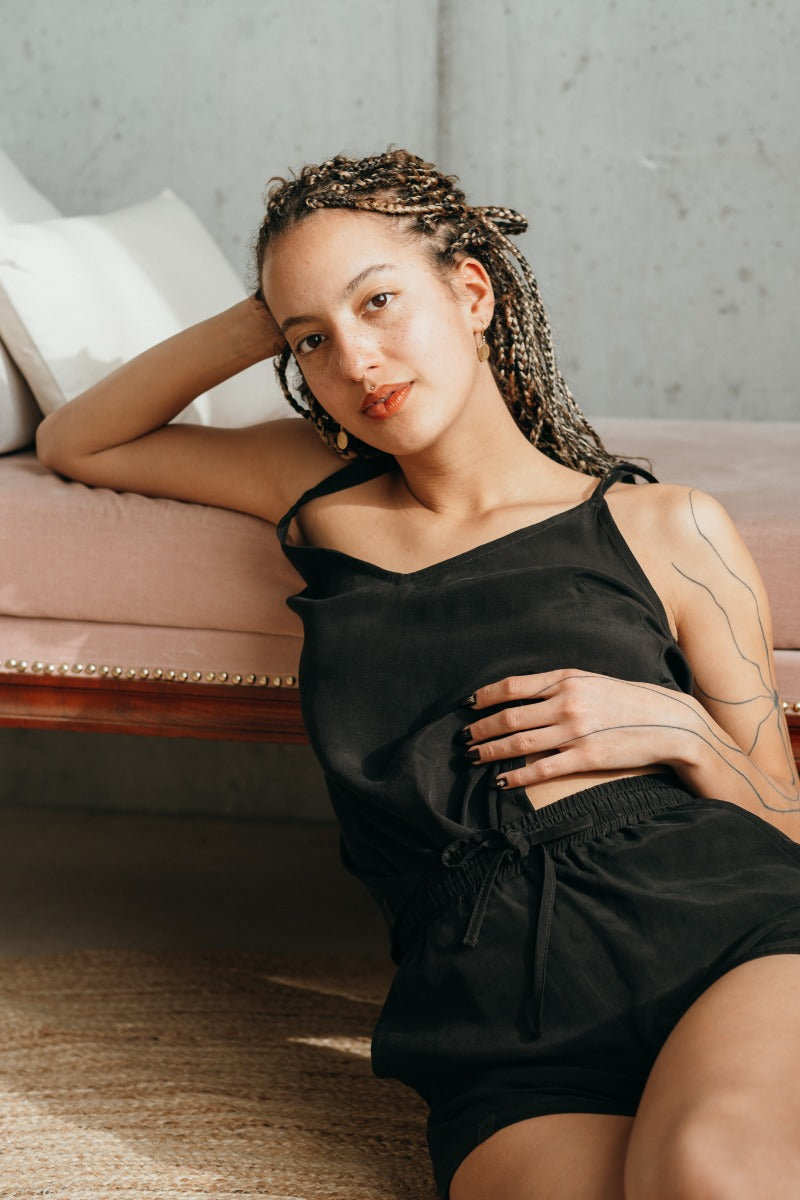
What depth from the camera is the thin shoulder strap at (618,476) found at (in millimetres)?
1337

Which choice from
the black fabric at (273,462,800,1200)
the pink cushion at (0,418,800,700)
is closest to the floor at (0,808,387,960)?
the pink cushion at (0,418,800,700)

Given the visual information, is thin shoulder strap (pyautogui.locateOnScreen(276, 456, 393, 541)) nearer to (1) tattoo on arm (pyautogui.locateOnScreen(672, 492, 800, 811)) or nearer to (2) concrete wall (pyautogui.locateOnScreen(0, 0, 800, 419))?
(1) tattoo on arm (pyautogui.locateOnScreen(672, 492, 800, 811))

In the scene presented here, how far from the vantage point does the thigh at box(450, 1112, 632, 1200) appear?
96cm

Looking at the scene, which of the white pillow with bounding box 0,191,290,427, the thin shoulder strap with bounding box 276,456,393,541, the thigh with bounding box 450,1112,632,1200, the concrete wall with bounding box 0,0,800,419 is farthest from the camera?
the concrete wall with bounding box 0,0,800,419

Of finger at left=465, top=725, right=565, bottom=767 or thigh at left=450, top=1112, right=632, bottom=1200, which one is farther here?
finger at left=465, top=725, right=565, bottom=767

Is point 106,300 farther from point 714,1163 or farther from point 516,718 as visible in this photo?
point 714,1163

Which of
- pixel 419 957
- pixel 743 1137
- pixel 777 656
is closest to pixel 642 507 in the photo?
pixel 777 656

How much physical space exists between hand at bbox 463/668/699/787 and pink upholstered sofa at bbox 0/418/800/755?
446 millimetres

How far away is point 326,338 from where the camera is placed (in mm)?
1280

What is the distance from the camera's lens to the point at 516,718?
1.16m

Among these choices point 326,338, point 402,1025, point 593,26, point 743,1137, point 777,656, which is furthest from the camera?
point 593,26

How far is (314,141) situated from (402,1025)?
249 cm

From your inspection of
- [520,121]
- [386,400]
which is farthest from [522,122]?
[386,400]

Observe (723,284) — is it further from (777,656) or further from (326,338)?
(326,338)
